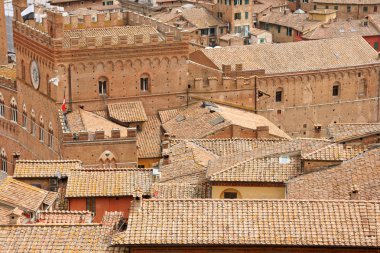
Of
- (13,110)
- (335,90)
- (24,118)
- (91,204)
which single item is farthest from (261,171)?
(335,90)

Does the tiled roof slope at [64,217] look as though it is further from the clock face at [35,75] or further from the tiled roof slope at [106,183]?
the clock face at [35,75]

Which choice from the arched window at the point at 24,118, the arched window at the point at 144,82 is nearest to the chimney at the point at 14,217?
the arched window at the point at 144,82

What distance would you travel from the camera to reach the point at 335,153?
35219 mm

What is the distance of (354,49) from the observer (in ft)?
220

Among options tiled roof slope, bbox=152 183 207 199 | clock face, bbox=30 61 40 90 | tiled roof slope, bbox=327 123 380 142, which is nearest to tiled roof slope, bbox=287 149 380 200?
tiled roof slope, bbox=327 123 380 142

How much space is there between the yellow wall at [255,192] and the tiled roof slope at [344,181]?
2.86 ft

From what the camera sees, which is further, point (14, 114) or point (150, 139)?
point (14, 114)

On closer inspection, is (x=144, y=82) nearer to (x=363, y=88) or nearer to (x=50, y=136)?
(x=50, y=136)

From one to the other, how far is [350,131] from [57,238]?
1270 centimetres

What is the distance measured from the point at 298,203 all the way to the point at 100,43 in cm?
2860

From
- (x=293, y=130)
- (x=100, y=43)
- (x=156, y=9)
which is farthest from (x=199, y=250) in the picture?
(x=156, y=9)

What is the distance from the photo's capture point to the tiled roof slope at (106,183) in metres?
38.7

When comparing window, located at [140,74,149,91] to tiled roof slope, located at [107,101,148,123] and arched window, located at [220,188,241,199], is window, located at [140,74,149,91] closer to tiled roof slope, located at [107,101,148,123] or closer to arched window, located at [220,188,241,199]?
tiled roof slope, located at [107,101,148,123]

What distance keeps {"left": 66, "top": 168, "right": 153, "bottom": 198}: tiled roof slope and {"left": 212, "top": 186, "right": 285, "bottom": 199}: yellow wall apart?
11.4ft
